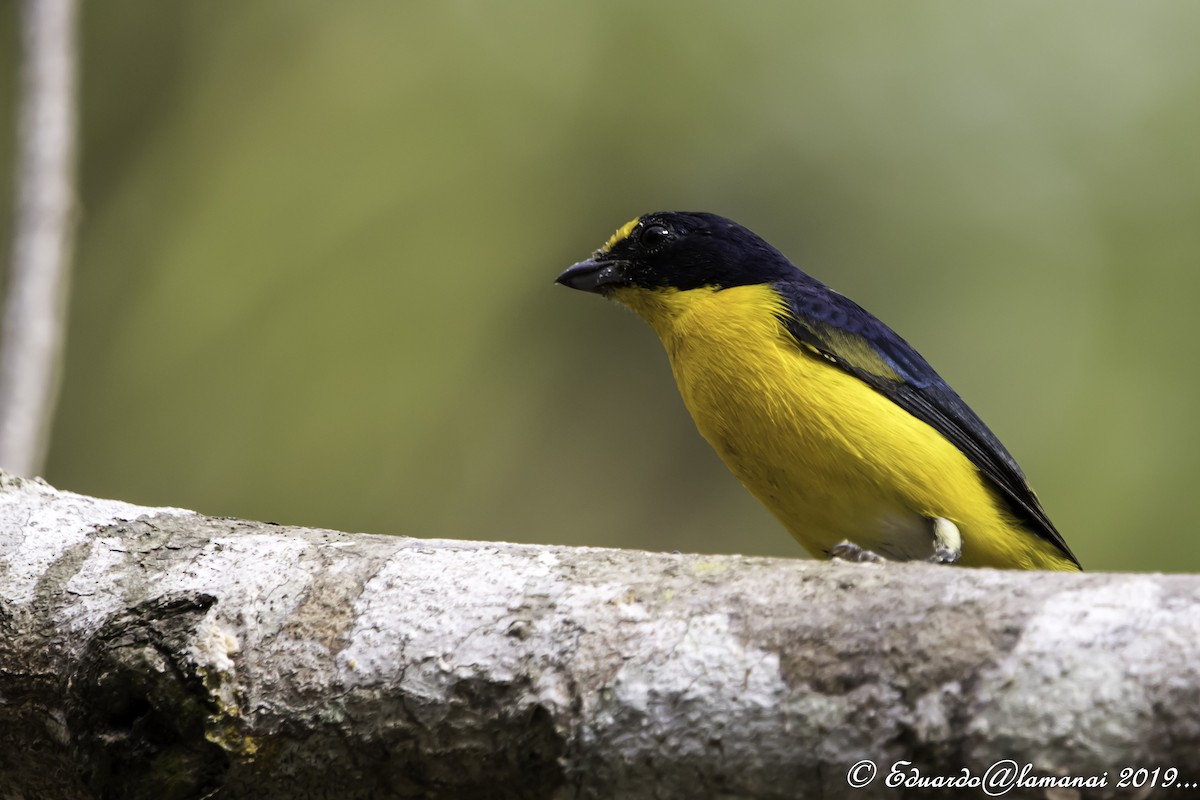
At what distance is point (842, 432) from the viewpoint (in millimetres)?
3822

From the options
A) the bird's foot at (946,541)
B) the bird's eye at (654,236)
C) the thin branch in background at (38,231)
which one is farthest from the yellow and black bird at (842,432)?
the thin branch in background at (38,231)

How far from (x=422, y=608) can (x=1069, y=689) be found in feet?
3.76

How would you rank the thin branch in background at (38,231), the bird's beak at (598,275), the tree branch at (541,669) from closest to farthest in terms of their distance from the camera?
the tree branch at (541,669) → the thin branch in background at (38,231) → the bird's beak at (598,275)

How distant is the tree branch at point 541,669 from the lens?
1.83 m

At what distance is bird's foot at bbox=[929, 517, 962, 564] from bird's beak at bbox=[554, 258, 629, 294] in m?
1.72

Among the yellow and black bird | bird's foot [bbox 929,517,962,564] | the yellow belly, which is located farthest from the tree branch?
bird's foot [bbox 929,517,962,564]

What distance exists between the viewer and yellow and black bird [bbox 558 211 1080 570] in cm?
382

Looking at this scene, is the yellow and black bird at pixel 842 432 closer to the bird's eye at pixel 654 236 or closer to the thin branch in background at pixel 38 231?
the bird's eye at pixel 654 236

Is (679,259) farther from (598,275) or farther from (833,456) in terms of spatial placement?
(833,456)

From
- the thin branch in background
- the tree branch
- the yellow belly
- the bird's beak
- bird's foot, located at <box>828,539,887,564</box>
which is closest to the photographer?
the tree branch

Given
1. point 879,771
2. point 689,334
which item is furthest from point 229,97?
point 879,771

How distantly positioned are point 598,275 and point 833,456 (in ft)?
5.10

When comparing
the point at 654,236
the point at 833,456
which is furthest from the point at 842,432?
the point at 654,236

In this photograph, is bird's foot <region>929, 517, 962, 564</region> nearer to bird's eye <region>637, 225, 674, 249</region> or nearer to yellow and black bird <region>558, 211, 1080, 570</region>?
yellow and black bird <region>558, 211, 1080, 570</region>
